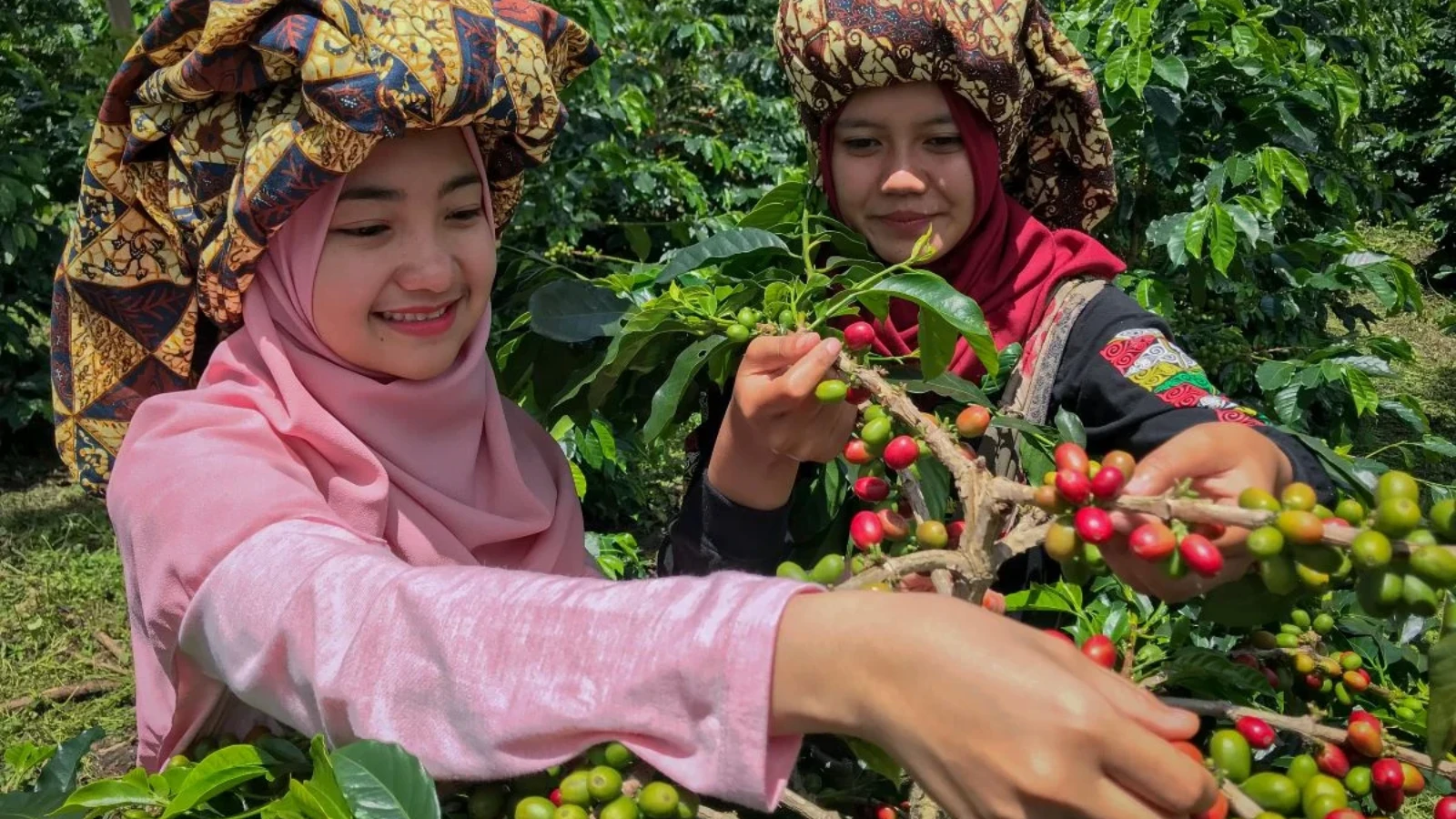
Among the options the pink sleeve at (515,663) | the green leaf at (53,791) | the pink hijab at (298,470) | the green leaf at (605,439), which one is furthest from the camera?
the green leaf at (605,439)

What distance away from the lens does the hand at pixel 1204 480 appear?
0.90 metres

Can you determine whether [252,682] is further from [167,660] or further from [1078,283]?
[1078,283]

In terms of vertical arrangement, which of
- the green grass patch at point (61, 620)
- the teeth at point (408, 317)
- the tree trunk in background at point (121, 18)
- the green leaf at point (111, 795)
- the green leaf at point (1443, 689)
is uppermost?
the tree trunk in background at point (121, 18)

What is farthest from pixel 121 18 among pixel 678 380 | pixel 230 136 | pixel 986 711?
pixel 986 711

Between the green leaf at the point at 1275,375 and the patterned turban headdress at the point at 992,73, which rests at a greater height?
the patterned turban headdress at the point at 992,73

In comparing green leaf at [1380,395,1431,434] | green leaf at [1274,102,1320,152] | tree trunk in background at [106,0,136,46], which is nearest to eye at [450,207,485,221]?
green leaf at [1380,395,1431,434]

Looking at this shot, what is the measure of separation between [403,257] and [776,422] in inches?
21.3

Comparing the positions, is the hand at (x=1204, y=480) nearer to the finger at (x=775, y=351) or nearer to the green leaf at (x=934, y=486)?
the green leaf at (x=934, y=486)

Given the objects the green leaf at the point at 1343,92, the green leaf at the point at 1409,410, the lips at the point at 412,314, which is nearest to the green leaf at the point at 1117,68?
the green leaf at the point at 1343,92

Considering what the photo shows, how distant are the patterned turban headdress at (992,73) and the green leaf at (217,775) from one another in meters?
1.36

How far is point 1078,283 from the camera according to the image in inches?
71.2

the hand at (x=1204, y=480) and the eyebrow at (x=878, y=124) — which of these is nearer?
the hand at (x=1204, y=480)

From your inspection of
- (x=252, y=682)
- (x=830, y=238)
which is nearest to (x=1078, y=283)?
(x=830, y=238)

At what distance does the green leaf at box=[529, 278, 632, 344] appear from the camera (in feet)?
5.53
